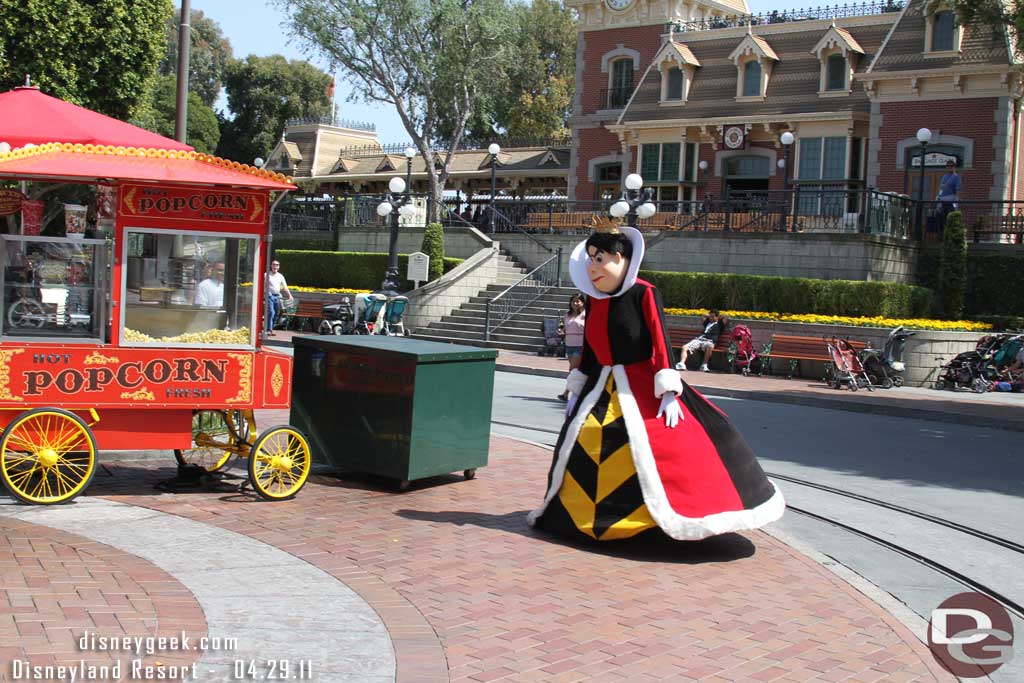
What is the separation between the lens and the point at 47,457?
779cm

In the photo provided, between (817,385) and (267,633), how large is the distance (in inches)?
661

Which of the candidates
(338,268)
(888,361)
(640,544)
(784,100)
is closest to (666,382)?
(640,544)

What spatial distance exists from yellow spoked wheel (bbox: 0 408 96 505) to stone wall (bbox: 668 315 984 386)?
16582 mm

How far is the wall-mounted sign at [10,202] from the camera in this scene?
831 centimetres

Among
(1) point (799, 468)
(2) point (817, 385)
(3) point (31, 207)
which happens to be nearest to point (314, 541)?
(3) point (31, 207)

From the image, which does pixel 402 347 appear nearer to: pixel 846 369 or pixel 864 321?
pixel 846 369

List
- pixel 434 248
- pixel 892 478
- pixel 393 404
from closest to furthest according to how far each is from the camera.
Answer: pixel 393 404 → pixel 892 478 → pixel 434 248

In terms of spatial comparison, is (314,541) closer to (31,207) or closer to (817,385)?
(31,207)

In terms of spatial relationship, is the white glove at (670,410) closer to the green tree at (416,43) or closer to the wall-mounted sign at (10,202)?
the wall-mounted sign at (10,202)

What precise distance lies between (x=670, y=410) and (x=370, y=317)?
18.0 m

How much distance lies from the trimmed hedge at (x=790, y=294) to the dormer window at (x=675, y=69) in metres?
11.6

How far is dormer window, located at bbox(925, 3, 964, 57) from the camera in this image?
2969cm

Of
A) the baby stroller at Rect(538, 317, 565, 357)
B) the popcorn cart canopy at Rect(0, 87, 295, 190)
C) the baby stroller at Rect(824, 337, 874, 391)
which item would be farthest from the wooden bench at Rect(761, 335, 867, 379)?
the popcorn cart canopy at Rect(0, 87, 295, 190)

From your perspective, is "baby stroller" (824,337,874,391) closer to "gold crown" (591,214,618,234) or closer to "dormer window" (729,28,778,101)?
"gold crown" (591,214,618,234)
